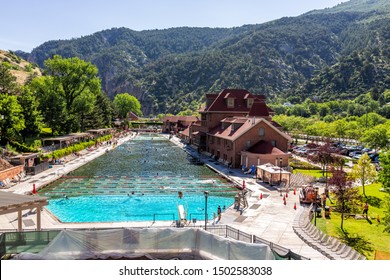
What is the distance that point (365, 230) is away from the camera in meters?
25.5

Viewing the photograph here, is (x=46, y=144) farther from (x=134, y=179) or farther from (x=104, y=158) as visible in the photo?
(x=134, y=179)

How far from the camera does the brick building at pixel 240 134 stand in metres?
49.7

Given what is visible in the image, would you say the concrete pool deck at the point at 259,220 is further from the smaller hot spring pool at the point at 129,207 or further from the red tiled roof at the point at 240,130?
the red tiled roof at the point at 240,130

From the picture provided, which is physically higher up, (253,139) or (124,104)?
(124,104)

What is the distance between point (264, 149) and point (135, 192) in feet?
65.6

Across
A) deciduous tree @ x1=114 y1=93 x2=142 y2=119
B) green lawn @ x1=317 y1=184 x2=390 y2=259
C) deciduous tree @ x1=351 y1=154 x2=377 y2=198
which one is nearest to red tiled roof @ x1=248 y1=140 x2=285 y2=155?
deciduous tree @ x1=351 y1=154 x2=377 y2=198

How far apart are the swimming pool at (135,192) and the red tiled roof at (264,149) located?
6767mm

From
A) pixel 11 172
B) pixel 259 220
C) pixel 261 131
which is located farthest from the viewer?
pixel 261 131

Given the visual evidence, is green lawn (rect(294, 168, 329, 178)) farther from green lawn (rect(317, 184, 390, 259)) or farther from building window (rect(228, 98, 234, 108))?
building window (rect(228, 98, 234, 108))

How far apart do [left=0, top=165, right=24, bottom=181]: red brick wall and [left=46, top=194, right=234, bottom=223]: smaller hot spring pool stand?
24.7 feet

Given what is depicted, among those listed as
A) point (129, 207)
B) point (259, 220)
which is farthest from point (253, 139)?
point (259, 220)

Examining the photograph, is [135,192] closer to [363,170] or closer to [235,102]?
A: [363,170]

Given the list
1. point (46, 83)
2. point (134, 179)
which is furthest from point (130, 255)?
point (46, 83)

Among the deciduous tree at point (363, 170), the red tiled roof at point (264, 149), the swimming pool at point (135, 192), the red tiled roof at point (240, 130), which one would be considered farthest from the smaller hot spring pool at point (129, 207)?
the red tiled roof at point (240, 130)
